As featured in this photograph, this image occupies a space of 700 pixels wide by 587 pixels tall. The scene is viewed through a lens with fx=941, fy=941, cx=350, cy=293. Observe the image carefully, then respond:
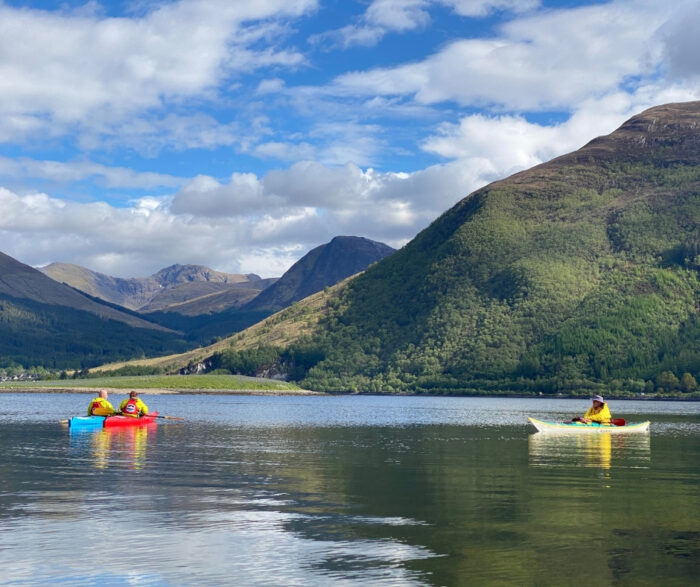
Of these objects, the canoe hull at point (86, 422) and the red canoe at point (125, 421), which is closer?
the canoe hull at point (86, 422)

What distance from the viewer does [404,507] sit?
4706 cm

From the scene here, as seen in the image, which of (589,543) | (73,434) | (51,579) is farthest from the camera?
(73,434)

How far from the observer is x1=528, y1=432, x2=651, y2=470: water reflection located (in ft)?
240

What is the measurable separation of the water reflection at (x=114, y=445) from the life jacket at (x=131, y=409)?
66.8 inches

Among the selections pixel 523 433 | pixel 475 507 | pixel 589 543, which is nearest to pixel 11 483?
pixel 475 507

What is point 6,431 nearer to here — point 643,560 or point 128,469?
point 128,469

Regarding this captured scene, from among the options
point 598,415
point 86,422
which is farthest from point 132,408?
point 598,415

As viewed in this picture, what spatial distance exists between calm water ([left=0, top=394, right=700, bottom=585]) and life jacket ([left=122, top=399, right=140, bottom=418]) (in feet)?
113

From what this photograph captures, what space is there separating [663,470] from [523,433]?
4753 centimetres

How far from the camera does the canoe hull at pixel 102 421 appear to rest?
113 meters

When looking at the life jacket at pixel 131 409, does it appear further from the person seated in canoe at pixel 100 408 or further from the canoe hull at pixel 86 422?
the canoe hull at pixel 86 422

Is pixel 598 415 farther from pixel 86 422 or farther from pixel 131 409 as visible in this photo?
pixel 86 422

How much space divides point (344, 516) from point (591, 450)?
48883mm

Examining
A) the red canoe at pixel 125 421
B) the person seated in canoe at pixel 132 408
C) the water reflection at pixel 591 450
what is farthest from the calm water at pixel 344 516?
the person seated in canoe at pixel 132 408
